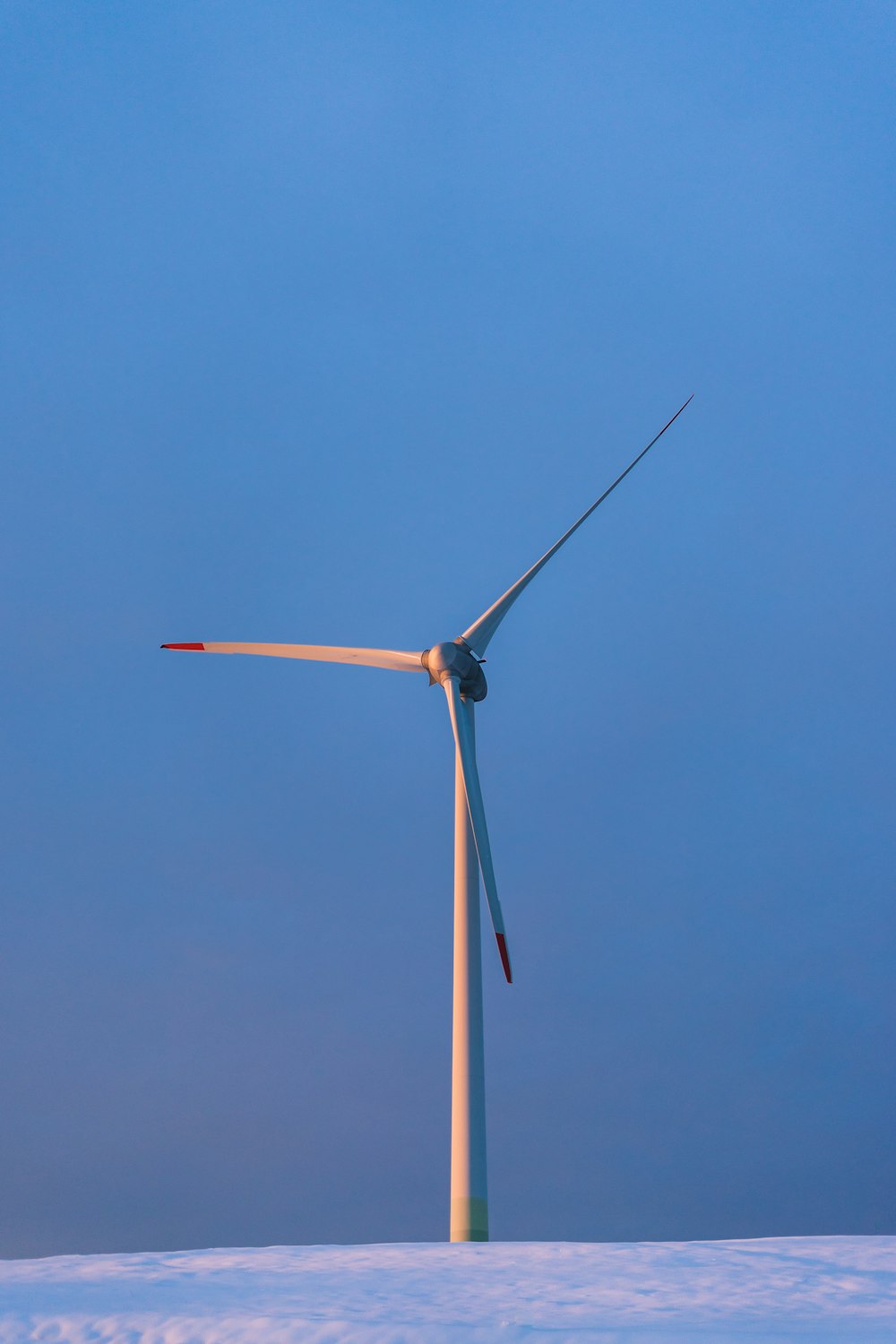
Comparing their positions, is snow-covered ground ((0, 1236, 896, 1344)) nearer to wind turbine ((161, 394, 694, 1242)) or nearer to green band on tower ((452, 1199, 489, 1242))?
wind turbine ((161, 394, 694, 1242))

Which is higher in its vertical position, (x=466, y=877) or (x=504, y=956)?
(x=466, y=877)

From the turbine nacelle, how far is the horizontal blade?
800 millimetres

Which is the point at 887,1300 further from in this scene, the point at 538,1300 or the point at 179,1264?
→ the point at 179,1264

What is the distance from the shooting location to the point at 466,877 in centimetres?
3650

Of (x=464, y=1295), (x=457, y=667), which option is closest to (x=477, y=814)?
(x=457, y=667)

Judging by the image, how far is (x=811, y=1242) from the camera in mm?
Result: 12219

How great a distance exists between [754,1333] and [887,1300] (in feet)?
6.43

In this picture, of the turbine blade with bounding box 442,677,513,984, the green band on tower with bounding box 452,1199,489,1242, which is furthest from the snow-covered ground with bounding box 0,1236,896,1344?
the green band on tower with bounding box 452,1199,489,1242

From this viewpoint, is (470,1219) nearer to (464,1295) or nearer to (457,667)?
(457,667)

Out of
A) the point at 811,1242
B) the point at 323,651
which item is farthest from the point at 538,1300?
the point at 323,651

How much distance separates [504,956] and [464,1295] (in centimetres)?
2296

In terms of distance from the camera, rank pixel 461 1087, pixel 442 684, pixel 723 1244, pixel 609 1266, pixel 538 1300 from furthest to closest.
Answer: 1. pixel 442 684
2. pixel 461 1087
3. pixel 723 1244
4. pixel 609 1266
5. pixel 538 1300

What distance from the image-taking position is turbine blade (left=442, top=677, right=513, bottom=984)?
109 feet

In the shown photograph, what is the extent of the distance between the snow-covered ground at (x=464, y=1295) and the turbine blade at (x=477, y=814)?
18.4 metres
